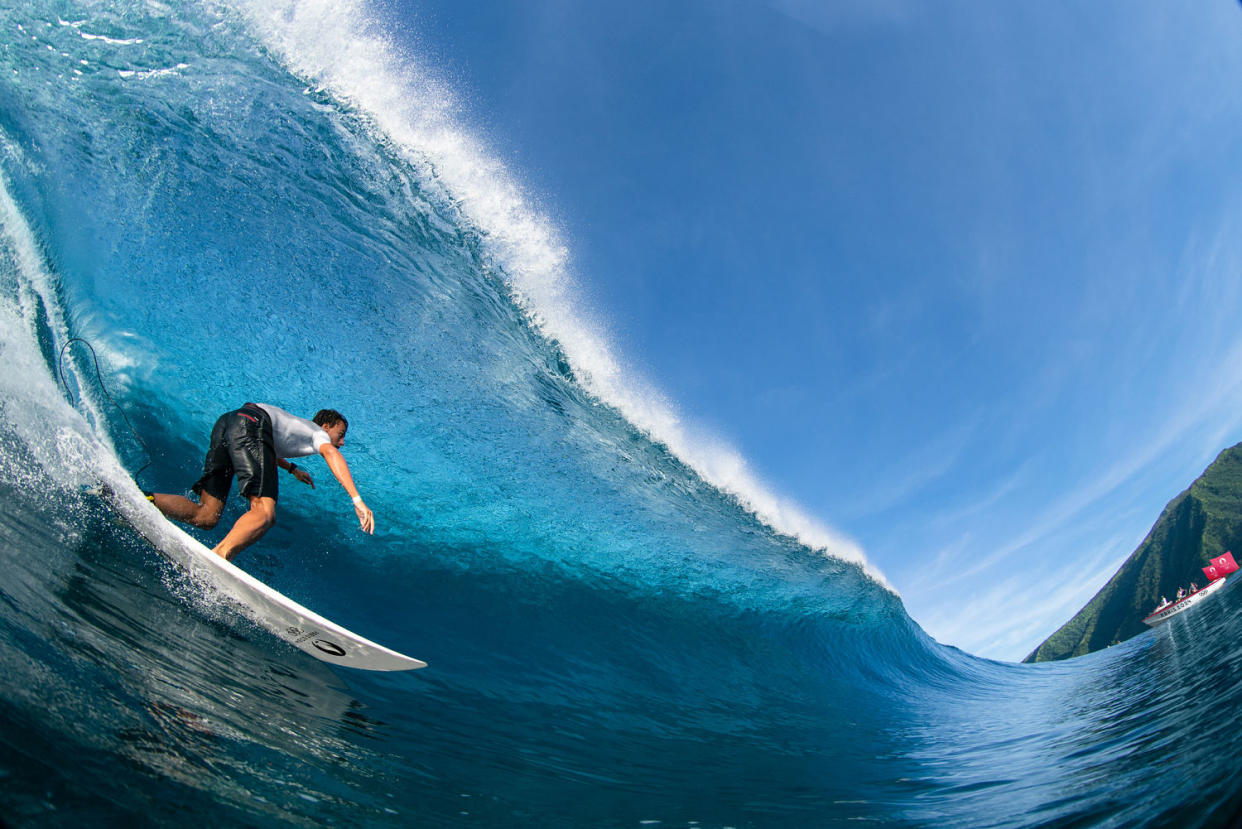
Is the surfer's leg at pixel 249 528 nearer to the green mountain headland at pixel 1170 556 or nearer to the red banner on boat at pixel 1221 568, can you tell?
the red banner on boat at pixel 1221 568

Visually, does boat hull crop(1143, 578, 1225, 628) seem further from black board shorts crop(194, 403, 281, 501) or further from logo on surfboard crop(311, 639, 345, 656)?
black board shorts crop(194, 403, 281, 501)

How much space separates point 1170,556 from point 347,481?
92.7m

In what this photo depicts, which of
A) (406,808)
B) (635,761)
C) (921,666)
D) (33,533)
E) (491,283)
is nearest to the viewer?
(406,808)

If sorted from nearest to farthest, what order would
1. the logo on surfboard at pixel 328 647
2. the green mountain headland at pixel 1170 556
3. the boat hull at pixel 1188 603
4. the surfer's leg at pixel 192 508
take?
the logo on surfboard at pixel 328 647 → the surfer's leg at pixel 192 508 → the boat hull at pixel 1188 603 → the green mountain headland at pixel 1170 556

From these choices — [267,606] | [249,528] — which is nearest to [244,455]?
[249,528]

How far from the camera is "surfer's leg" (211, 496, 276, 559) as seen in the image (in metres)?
2.92

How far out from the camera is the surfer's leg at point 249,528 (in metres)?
2.92

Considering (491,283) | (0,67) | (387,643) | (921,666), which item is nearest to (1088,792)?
(387,643)

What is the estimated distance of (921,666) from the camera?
10.3 m

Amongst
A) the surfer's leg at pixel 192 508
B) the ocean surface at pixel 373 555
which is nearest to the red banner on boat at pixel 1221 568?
A: the ocean surface at pixel 373 555

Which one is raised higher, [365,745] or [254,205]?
[254,205]

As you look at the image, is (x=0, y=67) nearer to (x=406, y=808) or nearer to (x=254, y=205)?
(x=254, y=205)

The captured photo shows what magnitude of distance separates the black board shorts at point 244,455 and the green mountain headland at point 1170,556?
74.0m

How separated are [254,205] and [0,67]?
5.90ft
